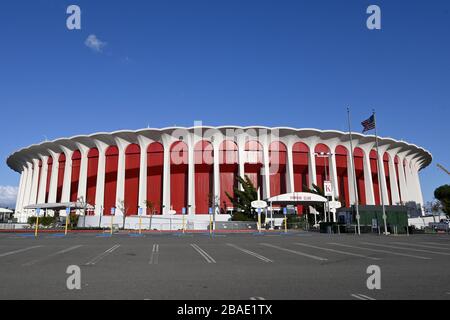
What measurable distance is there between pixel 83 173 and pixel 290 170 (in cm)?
3909

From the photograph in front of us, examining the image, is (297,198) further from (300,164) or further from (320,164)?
(320,164)

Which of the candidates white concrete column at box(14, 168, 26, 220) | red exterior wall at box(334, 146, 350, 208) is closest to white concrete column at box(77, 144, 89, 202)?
white concrete column at box(14, 168, 26, 220)

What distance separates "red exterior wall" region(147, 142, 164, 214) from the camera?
219 ft

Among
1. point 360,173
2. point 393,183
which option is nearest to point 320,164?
point 360,173

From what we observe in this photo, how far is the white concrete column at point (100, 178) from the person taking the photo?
64.8 meters

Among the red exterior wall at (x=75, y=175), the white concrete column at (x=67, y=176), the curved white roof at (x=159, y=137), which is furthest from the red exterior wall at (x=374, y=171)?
the white concrete column at (x=67, y=176)

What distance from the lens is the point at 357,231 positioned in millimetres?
35719

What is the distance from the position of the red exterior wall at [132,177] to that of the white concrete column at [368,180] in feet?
144

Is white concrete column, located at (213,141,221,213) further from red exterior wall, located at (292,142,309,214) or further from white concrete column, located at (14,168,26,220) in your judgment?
white concrete column, located at (14,168,26,220)

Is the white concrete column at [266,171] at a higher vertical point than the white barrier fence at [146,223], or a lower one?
higher

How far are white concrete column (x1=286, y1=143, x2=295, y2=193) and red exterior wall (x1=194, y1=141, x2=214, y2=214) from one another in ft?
45.0

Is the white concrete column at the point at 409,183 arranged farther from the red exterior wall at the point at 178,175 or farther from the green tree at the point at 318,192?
the red exterior wall at the point at 178,175

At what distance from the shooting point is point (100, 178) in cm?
6650
